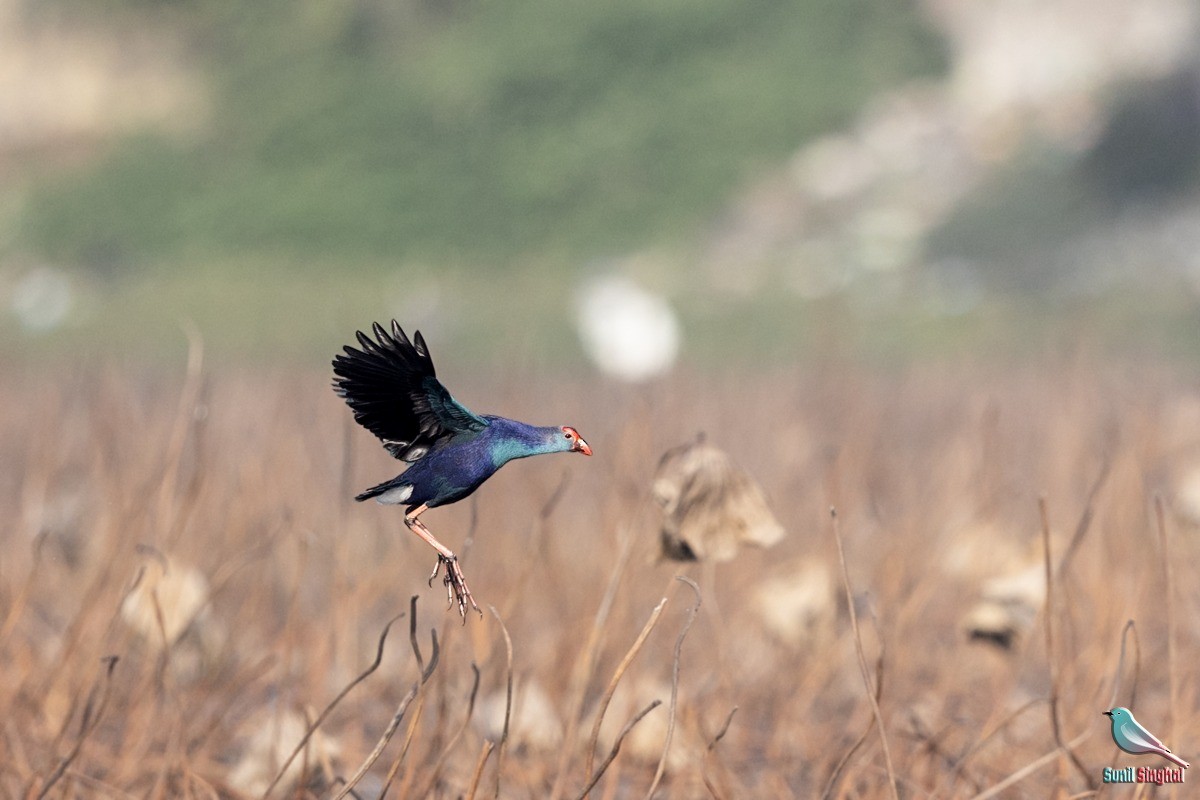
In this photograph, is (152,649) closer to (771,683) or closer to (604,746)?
(604,746)

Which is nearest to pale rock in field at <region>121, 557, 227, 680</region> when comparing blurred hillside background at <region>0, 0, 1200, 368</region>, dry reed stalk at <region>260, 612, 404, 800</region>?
dry reed stalk at <region>260, 612, 404, 800</region>

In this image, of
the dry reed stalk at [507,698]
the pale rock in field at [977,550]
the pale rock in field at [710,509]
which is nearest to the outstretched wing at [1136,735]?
the pale rock in field at [710,509]

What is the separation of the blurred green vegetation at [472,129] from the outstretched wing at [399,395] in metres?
8.09

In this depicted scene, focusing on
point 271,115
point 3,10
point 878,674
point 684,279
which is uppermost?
point 3,10

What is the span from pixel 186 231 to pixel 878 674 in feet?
29.4

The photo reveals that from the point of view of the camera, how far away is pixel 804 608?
4.64 feet

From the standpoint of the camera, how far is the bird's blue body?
52cm

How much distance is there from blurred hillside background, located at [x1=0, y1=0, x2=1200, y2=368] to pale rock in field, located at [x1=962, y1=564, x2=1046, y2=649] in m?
4.87

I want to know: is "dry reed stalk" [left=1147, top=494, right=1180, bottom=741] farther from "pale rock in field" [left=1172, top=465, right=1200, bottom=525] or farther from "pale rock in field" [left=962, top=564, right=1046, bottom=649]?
"pale rock in field" [left=1172, top=465, right=1200, bottom=525]

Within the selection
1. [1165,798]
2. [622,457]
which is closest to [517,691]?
[622,457]

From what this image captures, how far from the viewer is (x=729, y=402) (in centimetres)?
337

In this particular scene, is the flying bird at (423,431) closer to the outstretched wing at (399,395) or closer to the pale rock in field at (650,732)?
the outstretched wing at (399,395)

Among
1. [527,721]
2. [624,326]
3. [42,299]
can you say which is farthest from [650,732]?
[42,299]

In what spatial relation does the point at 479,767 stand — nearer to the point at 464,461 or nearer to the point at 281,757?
the point at 464,461
